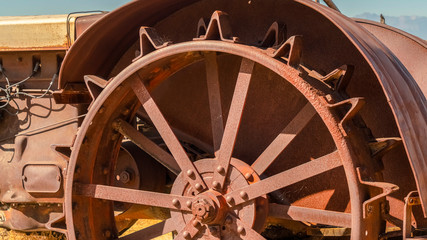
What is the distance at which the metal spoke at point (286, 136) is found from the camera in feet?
9.81

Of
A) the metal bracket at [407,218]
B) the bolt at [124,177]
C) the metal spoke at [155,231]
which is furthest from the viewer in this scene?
the bolt at [124,177]

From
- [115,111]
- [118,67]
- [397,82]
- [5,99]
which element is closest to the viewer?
[397,82]

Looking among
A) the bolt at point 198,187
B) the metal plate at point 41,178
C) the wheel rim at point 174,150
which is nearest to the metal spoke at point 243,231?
the wheel rim at point 174,150

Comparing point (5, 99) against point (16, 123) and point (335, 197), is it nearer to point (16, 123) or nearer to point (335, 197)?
point (16, 123)

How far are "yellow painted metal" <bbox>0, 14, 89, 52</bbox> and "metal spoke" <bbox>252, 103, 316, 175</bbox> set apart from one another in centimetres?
149

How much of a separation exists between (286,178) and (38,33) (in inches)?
75.0

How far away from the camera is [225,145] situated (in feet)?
9.93

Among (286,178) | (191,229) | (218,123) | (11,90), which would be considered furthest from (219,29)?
(11,90)

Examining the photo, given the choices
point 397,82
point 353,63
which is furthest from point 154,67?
point 397,82

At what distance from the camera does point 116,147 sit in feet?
11.8

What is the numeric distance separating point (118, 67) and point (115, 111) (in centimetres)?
43

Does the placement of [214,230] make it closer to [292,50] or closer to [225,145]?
[225,145]

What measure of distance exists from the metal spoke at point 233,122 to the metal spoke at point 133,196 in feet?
0.67

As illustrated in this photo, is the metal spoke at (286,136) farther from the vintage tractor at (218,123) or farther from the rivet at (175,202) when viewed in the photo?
the rivet at (175,202)
